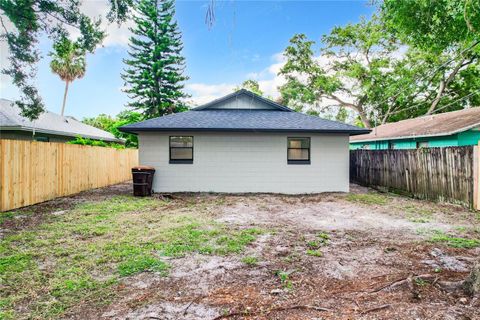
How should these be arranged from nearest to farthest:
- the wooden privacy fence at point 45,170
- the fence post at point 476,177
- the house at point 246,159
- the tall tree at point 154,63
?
1. the wooden privacy fence at point 45,170
2. the fence post at point 476,177
3. the house at point 246,159
4. the tall tree at point 154,63

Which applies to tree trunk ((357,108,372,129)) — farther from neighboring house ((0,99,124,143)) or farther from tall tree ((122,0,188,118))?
neighboring house ((0,99,124,143))

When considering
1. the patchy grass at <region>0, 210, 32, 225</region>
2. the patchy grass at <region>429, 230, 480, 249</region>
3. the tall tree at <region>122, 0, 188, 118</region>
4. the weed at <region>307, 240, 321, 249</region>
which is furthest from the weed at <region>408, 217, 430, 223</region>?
the tall tree at <region>122, 0, 188, 118</region>

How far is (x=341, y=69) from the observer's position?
2700cm

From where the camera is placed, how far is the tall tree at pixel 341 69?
81.8 feet

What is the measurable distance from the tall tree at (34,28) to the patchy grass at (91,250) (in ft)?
14.5

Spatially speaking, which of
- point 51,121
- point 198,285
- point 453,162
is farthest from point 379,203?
point 51,121

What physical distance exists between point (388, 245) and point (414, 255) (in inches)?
20.7

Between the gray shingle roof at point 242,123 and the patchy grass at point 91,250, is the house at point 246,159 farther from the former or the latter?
the patchy grass at point 91,250

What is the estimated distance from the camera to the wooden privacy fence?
22.2 ft

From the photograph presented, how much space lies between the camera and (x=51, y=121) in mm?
16234

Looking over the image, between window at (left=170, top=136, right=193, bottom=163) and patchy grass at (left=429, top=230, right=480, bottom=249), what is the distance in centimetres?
800

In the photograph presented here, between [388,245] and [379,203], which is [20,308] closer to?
[388,245]

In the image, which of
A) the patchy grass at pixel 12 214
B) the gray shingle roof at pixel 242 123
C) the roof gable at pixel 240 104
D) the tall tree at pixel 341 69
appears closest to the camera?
the patchy grass at pixel 12 214

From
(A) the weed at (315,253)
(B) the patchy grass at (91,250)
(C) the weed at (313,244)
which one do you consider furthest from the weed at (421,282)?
(B) the patchy grass at (91,250)
